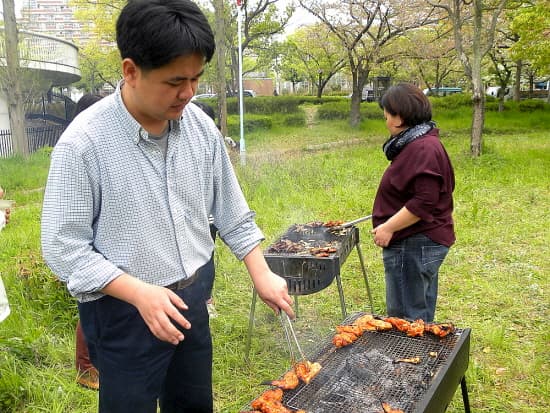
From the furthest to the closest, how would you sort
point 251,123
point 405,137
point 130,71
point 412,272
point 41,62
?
point 251,123 → point 41,62 → point 412,272 → point 405,137 → point 130,71

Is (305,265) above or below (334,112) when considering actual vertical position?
below

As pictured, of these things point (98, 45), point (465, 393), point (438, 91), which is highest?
point (98, 45)

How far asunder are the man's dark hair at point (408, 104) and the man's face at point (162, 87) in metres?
1.98

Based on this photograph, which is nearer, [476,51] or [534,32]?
[476,51]

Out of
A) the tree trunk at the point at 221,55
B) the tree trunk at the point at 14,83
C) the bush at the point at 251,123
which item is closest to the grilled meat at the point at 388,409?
the tree trunk at the point at 221,55

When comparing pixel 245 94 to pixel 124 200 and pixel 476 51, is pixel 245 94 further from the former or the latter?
pixel 124 200

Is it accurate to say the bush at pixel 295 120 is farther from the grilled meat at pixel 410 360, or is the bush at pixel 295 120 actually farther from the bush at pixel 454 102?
the grilled meat at pixel 410 360

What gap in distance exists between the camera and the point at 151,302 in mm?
1547

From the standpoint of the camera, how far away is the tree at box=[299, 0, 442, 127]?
1759 centimetres

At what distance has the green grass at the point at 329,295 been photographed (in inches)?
142

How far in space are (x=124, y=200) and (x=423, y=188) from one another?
6.90ft

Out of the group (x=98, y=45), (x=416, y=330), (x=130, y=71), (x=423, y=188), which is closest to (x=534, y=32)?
(x=423, y=188)

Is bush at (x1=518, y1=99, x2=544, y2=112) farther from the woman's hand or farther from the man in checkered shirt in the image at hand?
the man in checkered shirt

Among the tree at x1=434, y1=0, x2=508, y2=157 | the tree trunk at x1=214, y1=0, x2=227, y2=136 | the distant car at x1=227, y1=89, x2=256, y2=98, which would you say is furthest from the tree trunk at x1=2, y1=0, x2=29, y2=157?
the distant car at x1=227, y1=89, x2=256, y2=98
